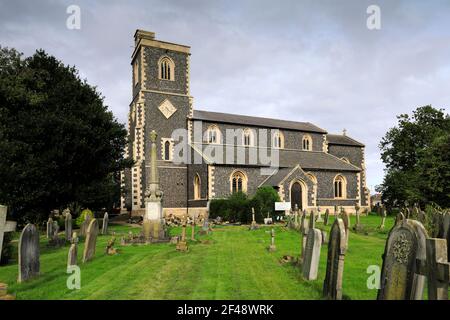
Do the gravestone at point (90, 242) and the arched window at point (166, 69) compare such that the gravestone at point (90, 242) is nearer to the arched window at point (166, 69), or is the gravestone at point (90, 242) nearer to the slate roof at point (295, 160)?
the slate roof at point (295, 160)

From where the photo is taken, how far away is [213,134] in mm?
35000

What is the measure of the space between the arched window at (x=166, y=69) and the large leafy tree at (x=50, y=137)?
7.93 m

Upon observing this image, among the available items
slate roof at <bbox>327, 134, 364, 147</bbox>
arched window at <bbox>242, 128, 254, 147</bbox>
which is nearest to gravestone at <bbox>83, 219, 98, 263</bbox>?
arched window at <bbox>242, 128, 254, 147</bbox>

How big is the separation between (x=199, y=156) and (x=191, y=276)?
77.3 ft

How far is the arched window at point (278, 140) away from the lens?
1511 inches

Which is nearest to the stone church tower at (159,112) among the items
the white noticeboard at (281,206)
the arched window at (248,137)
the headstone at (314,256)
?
the arched window at (248,137)

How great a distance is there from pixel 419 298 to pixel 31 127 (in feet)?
75.2

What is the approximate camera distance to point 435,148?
2698 cm

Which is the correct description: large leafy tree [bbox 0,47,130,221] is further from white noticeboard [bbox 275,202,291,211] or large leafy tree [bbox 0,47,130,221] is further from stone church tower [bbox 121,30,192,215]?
white noticeboard [bbox 275,202,291,211]

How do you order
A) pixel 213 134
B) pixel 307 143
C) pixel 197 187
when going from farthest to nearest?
pixel 307 143, pixel 213 134, pixel 197 187

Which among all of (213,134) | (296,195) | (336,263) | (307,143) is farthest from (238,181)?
(336,263)

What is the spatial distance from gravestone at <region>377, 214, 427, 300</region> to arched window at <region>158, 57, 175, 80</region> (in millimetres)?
31213

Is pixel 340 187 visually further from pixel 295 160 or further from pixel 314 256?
pixel 314 256
